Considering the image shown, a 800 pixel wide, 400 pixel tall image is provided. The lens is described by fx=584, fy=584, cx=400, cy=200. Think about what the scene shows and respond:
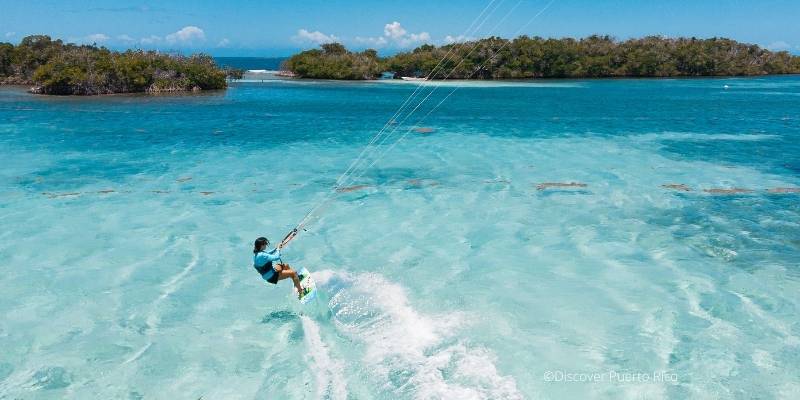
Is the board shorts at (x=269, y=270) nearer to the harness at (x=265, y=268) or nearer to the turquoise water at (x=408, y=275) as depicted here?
the harness at (x=265, y=268)

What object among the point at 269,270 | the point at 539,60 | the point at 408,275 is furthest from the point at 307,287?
the point at 539,60

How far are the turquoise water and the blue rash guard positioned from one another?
32.9 inches

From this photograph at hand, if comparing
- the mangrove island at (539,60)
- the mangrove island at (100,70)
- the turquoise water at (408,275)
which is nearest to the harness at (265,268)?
the turquoise water at (408,275)

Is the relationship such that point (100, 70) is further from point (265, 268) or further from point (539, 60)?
point (539, 60)

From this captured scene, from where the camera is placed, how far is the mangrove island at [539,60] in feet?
299

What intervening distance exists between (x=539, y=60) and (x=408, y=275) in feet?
291

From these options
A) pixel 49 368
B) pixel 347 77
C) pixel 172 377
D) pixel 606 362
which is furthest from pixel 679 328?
pixel 347 77

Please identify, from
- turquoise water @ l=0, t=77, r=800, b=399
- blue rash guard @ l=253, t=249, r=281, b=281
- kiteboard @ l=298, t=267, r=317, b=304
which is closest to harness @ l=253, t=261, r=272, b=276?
blue rash guard @ l=253, t=249, r=281, b=281

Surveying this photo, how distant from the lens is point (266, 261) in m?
9.01

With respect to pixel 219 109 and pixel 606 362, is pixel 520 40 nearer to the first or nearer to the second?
pixel 219 109

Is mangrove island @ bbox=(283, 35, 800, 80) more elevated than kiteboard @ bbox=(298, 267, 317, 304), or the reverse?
mangrove island @ bbox=(283, 35, 800, 80)

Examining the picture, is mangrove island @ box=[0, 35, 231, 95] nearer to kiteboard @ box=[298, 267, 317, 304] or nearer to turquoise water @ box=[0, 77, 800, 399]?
turquoise water @ box=[0, 77, 800, 399]

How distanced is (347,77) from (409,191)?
73169 mm

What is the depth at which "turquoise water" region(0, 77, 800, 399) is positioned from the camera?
7.87 m
